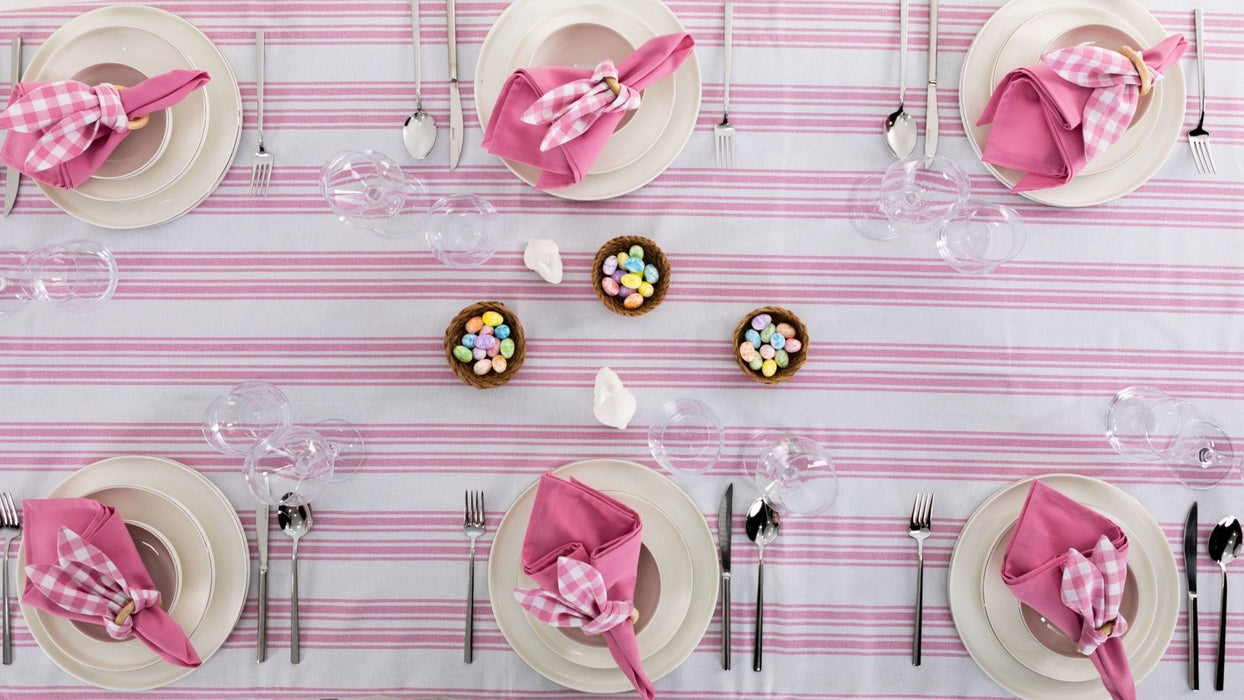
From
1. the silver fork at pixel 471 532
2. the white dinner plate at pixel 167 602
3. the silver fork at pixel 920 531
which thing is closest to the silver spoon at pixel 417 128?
the silver fork at pixel 471 532

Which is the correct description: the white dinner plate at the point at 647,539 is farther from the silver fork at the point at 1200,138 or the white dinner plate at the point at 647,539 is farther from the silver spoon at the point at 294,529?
the silver fork at the point at 1200,138

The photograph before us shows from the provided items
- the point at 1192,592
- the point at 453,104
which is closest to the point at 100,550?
the point at 453,104

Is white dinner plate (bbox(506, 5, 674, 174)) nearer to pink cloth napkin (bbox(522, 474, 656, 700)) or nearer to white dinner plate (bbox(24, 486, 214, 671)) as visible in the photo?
pink cloth napkin (bbox(522, 474, 656, 700))

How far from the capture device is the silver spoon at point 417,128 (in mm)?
1366

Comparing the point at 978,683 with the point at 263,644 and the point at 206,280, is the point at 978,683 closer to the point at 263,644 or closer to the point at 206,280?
the point at 263,644

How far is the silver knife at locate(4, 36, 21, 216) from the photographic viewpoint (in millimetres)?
1354

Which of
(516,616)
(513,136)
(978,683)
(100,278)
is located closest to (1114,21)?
(513,136)

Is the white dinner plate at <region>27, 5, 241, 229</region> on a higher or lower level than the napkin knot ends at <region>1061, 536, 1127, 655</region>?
higher

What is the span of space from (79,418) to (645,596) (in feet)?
3.61

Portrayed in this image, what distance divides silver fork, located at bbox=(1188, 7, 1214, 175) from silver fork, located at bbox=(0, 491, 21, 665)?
90.3 inches

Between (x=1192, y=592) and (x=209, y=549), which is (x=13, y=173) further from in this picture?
(x=1192, y=592)

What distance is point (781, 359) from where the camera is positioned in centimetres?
130

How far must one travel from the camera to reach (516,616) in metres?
1.35

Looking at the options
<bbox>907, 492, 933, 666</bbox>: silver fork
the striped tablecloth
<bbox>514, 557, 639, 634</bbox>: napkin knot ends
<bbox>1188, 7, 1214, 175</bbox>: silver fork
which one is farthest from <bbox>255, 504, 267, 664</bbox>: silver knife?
<bbox>1188, 7, 1214, 175</bbox>: silver fork
